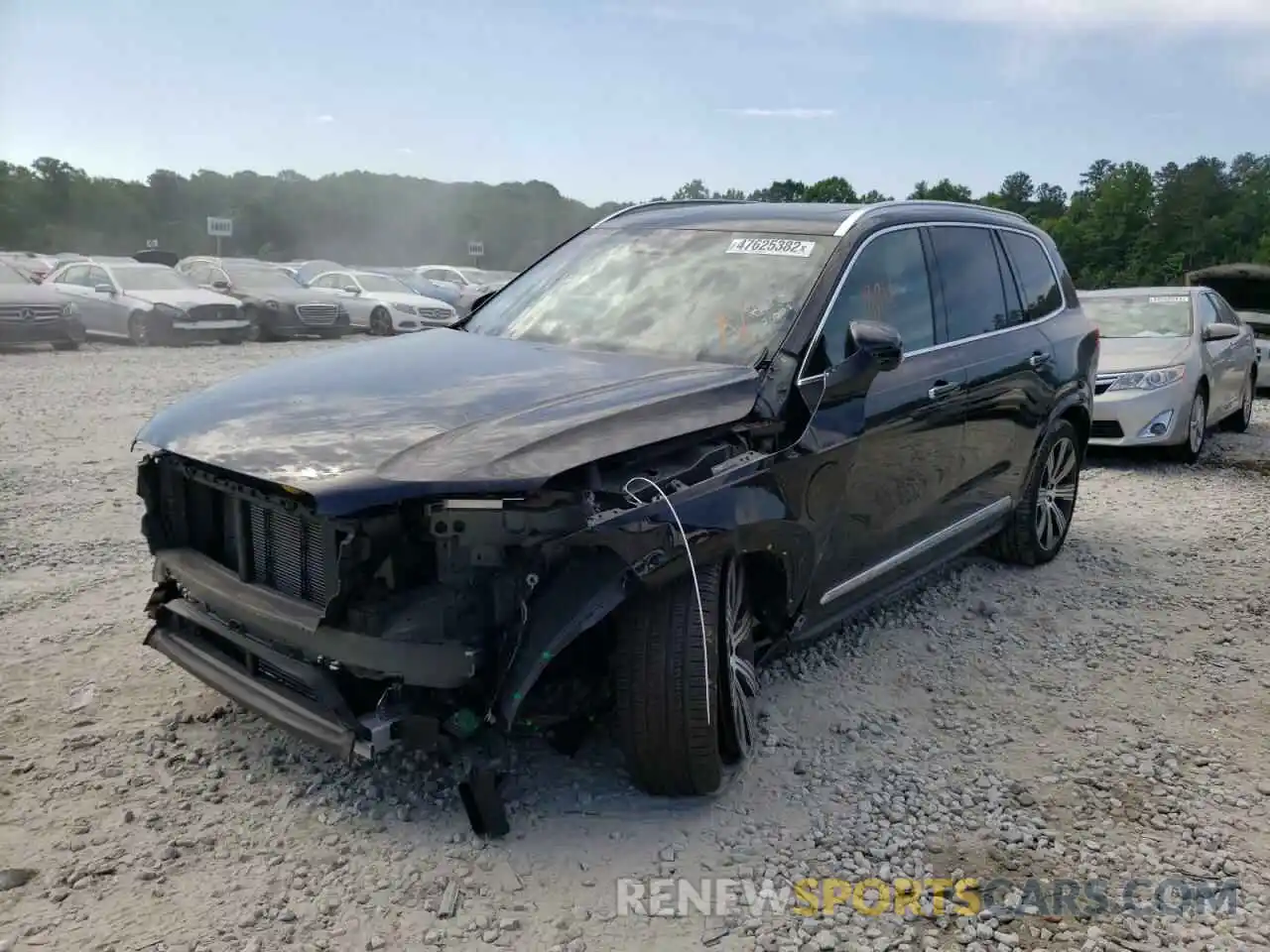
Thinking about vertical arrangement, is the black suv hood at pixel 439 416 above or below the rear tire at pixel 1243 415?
above

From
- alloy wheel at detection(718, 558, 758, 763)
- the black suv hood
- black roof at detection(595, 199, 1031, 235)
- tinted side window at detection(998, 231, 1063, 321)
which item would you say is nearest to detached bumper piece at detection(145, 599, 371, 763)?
the black suv hood

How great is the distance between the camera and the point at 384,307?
2073 cm

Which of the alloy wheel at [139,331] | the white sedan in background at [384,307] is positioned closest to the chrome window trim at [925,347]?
the alloy wheel at [139,331]

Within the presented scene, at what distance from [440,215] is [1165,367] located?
5773 centimetres

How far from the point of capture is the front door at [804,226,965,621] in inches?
147

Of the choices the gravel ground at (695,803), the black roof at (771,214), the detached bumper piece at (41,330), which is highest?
the black roof at (771,214)

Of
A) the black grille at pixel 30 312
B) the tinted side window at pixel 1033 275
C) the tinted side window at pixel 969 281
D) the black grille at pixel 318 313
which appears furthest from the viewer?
the black grille at pixel 318 313

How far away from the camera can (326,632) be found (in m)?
2.93

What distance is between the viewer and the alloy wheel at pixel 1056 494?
591cm

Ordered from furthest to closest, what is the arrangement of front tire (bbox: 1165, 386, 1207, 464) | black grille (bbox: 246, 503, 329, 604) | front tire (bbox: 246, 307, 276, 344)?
front tire (bbox: 246, 307, 276, 344) < front tire (bbox: 1165, 386, 1207, 464) < black grille (bbox: 246, 503, 329, 604)

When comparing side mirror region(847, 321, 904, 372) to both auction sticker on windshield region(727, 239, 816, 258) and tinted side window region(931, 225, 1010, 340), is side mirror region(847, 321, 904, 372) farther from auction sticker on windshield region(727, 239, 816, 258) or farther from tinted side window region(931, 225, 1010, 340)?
tinted side window region(931, 225, 1010, 340)

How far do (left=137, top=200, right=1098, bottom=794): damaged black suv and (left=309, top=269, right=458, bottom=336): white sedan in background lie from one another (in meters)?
16.4

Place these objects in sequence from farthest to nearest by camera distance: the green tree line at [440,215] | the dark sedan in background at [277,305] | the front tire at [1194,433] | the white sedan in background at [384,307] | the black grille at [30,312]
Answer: the green tree line at [440,215] < the white sedan in background at [384,307] < the dark sedan in background at [277,305] < the black grille at [30,312] < the front tire at [1194,433]

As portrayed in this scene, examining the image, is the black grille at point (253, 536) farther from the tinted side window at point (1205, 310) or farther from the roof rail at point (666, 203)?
the tinted side window at point (1205, 310)
